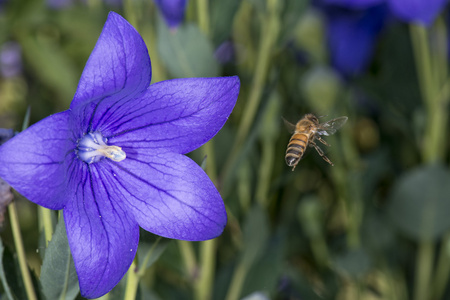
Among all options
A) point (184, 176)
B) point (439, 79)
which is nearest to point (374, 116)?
point (439, 79)

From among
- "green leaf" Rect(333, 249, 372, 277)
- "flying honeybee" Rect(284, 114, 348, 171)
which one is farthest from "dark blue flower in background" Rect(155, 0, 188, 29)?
"green leaf" Rect(333, 249, 372, 277)

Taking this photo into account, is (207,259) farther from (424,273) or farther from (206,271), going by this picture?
(424,273)

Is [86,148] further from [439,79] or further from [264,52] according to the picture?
[439,79]

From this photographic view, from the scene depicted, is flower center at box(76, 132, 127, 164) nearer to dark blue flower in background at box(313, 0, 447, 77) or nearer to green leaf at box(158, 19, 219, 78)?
green leaf at box(158, 19, 219, 78)

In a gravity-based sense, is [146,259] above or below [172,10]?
below

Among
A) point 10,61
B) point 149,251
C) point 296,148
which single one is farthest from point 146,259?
point 10,61
